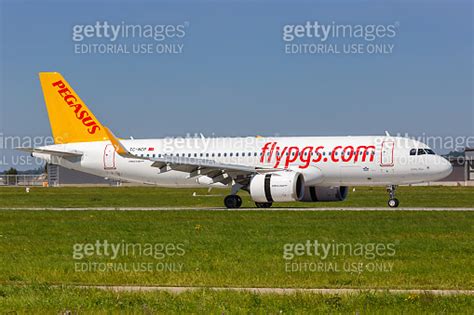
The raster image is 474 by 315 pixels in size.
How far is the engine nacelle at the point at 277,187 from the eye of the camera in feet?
134

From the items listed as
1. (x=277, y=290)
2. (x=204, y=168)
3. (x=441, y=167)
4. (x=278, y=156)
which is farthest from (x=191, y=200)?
(x=277, y=290)

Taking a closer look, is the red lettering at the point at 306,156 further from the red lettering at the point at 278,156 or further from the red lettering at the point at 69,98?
the red lettering at the point at 69,98

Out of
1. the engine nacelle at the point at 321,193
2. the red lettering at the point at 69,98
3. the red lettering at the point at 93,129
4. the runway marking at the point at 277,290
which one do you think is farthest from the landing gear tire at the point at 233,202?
the runway marking at the point at 277,290

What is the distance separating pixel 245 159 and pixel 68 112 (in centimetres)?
1078

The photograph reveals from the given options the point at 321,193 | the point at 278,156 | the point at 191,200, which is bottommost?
the point at 191,200

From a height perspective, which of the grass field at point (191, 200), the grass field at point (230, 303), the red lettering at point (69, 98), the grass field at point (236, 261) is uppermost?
the red lettering at point (69, 98)

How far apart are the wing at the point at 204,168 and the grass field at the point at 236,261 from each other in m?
6.67

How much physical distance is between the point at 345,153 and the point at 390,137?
2.61m

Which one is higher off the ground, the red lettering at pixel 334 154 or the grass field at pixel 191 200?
the red lettering at pixel 334 154

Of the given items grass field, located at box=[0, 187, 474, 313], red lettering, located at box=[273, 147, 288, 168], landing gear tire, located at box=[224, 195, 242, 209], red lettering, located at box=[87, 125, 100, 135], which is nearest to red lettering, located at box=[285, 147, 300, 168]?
red lettering, located at box=[273, 147, 288, 168]

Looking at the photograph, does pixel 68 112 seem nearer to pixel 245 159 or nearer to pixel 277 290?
pixel 245 159

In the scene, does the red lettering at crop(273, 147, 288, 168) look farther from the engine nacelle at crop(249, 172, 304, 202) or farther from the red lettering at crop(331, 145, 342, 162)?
the red lettering at crop(331, 145, 342, 162)

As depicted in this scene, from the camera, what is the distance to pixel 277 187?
1609 inches

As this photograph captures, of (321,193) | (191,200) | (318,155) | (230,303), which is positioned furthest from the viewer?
(191,200)
